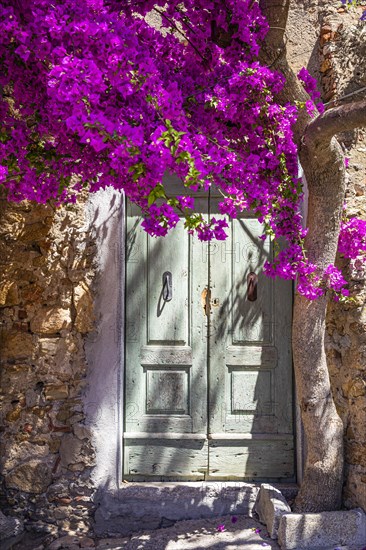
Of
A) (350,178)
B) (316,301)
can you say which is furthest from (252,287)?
(350,178)

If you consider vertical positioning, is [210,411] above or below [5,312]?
below

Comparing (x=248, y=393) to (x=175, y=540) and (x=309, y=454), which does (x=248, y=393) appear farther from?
(x=175, y=540)

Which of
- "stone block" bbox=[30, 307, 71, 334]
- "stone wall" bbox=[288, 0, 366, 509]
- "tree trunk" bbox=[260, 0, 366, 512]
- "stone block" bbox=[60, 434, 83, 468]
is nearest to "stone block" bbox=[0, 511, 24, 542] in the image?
"stone block" bbox=[60, 434, 83, 468]

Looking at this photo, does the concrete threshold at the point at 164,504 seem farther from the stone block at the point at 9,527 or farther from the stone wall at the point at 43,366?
the stone block at the point at 9,527

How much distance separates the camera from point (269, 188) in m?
3.37

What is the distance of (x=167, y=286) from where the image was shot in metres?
4.57

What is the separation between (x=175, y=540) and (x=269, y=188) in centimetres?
224

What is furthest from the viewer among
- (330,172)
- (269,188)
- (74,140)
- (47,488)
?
(47,488)

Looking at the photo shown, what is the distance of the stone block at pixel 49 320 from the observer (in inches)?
171

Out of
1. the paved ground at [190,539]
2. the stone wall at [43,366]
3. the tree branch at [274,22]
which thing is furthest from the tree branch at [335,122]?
the paved ground at [190,539]

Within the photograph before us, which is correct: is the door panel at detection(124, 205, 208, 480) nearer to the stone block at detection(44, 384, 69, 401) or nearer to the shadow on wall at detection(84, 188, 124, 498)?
the shadow on wall at detection(84, 188, 124, 498)

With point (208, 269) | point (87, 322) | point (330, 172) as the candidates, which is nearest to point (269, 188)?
point (330, 172)

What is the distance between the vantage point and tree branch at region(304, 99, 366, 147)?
327cm

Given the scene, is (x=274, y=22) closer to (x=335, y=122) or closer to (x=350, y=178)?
(x=335, y=122)
